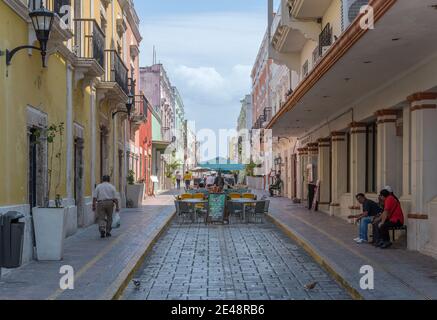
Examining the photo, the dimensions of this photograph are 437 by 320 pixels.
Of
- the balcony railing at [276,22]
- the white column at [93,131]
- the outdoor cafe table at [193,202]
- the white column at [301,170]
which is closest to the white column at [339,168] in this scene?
the outdoor cafe table at [193,202]

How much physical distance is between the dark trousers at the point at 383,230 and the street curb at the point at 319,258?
134 centimetres

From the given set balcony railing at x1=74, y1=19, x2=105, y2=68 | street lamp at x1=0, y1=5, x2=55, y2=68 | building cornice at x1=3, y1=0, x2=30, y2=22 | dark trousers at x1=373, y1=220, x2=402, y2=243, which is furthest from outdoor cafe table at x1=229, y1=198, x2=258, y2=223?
street lamp at x1=0, y1=5, x2=55, y2=68

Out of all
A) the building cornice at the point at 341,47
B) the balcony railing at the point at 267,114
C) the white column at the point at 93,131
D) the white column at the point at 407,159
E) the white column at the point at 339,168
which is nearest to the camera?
the building cornice at the point at 341,47

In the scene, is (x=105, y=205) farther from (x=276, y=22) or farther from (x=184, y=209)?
(x=276, y=22)

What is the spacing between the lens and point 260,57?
57.4 metres

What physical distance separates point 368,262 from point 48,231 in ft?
17.8

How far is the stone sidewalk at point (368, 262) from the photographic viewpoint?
28.0 ft

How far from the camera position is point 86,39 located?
16891 mm

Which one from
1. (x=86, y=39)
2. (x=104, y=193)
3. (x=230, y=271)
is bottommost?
(x=230, y=271)

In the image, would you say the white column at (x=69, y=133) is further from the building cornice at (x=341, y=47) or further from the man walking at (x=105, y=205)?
the building cornice at (x=341, y=47)

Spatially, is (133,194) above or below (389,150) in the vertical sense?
below

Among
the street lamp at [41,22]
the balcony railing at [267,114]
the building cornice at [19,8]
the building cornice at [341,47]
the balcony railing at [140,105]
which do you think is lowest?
the building cornice at [341,47]

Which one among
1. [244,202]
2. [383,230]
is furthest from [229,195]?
[383,230]
